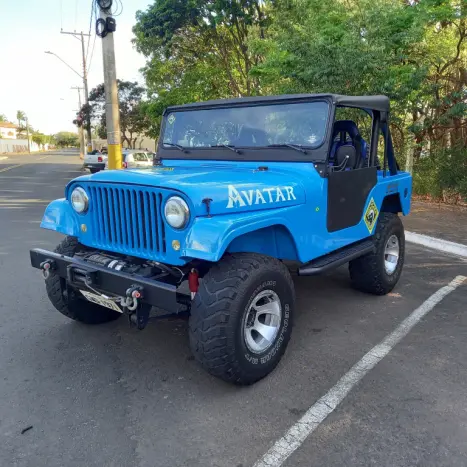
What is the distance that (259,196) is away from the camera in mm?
3170

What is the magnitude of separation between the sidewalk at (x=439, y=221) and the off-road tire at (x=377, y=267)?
3.04 meters

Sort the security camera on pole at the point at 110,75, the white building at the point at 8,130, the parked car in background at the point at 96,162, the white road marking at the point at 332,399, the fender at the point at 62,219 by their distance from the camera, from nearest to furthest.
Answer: the white road marking at the point at 332,399
the fender at the point at 62,219
the security camera on pole at the point at 110,75
the parked car in background at the point at 96,162
the white building at the point at 8,130

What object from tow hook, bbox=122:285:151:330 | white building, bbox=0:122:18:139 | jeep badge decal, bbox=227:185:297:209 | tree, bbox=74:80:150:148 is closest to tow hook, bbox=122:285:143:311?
tow hook, bbox=122:285:151:330

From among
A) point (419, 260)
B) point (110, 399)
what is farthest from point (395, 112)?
point (110, 399)

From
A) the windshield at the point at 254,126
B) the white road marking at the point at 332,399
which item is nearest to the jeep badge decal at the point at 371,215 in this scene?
the white road marking at the point at 332,399

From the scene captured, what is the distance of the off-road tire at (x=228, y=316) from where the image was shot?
2.83m

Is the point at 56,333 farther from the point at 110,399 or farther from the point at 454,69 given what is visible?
the point at 454,69

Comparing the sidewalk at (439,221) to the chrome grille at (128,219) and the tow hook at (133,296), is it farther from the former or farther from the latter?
the tow hook at (133,296)

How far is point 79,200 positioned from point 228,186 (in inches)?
49.1

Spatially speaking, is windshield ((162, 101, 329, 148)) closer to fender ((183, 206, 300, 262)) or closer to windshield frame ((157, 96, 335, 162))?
windshield frame ((157, 96, 335, 162))

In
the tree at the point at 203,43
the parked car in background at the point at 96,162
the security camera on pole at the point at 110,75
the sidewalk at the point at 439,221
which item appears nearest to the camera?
the sidewalk at the point at 439,221

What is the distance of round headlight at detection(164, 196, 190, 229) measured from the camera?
2.84m

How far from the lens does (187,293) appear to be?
122 inches

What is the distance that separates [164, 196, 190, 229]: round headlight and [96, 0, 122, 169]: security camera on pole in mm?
8273
